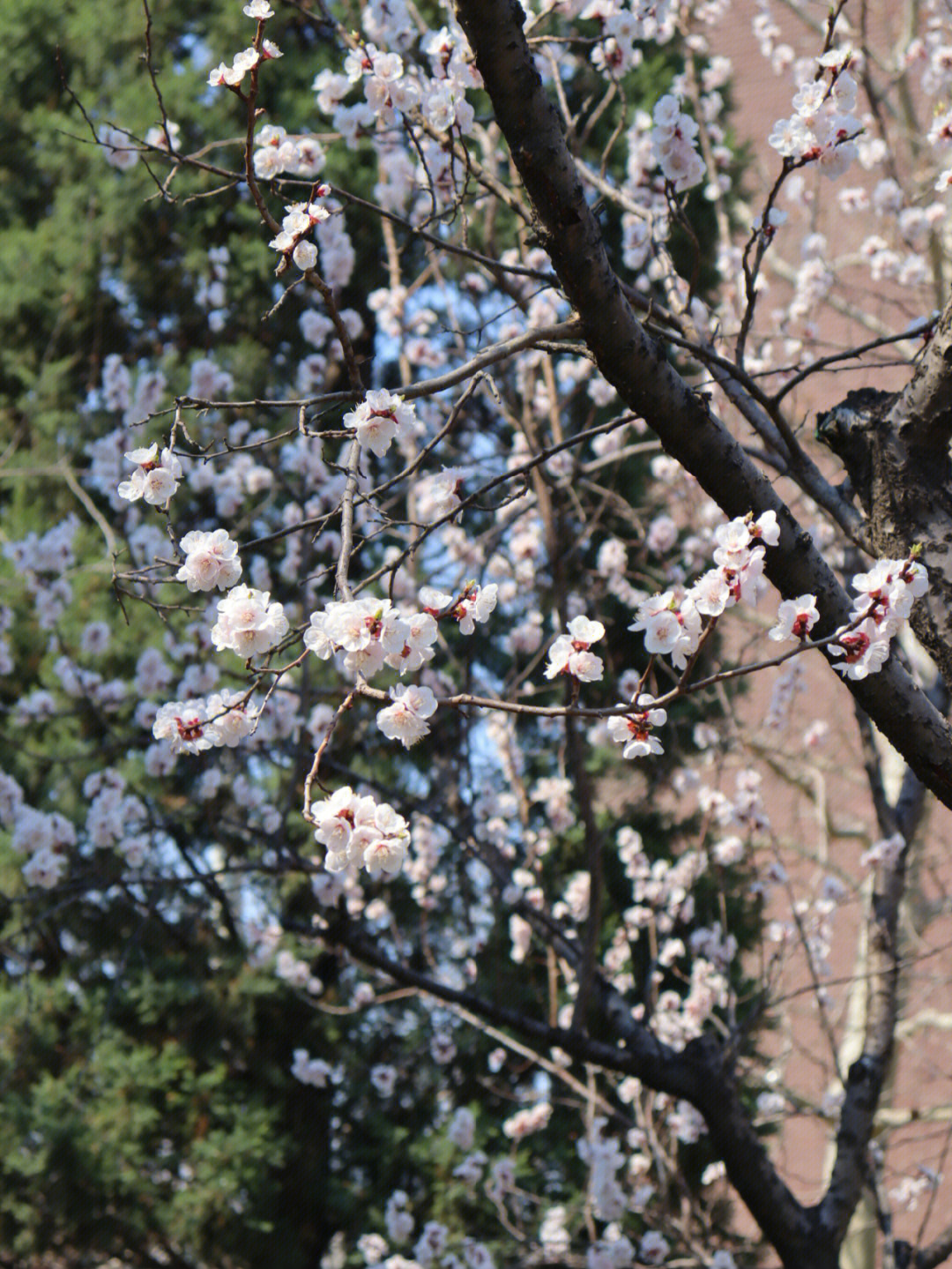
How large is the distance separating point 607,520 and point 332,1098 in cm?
297

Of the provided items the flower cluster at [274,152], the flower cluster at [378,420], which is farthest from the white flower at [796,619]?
the flower cluster at [274,152]

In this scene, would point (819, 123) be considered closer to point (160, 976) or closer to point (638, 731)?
point (638, 731)

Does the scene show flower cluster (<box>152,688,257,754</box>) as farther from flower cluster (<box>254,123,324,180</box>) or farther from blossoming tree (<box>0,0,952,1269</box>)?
flower cluster (<box>254,123,324,180</box>)

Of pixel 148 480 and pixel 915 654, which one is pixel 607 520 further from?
pixel 148 480

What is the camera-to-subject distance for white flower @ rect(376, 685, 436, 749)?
146cm

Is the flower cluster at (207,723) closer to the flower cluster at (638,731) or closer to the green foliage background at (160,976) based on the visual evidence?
the flower cluster at (638,731)

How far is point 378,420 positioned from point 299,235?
1.08 ft

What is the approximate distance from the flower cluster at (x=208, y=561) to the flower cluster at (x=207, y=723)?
169mm

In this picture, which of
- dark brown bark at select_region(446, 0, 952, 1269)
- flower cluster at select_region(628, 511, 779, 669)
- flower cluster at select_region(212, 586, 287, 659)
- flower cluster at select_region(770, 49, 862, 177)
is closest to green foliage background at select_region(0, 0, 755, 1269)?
flower cluster at select_region(212, 586, 287, 659)

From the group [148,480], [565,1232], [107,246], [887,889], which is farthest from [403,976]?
[107,246]

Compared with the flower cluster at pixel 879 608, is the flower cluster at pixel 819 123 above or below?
above

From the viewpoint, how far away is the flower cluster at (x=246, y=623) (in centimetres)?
150

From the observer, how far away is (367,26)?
3.58 metres

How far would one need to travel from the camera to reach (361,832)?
1415 mm
